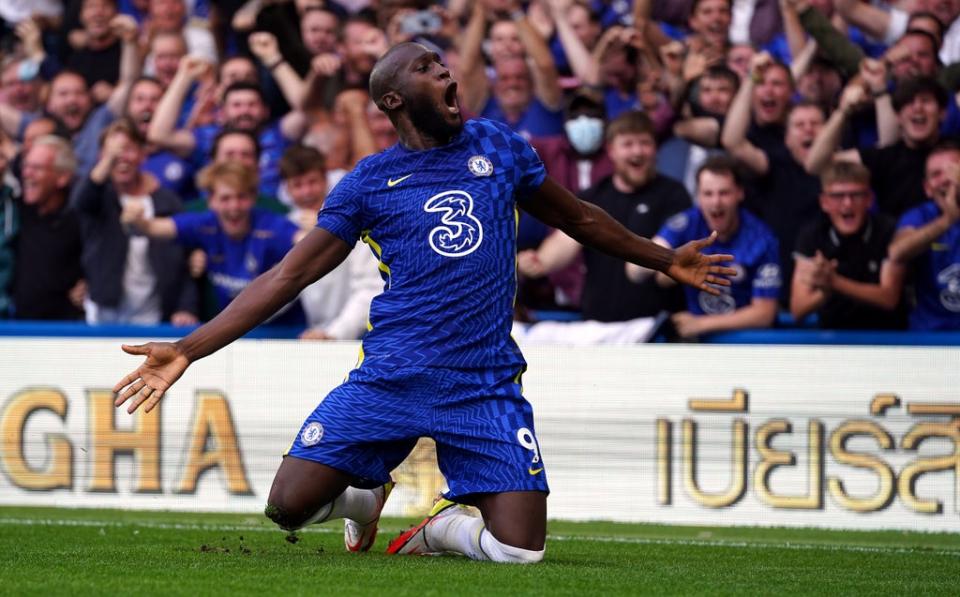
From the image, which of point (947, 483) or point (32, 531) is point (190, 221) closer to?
point (32, 531)

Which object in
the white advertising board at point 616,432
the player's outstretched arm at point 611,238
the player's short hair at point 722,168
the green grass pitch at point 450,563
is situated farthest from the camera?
the player's short hair at point 722,168

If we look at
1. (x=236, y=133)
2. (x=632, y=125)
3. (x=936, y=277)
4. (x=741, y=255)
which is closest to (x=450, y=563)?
(x=741, y=255)

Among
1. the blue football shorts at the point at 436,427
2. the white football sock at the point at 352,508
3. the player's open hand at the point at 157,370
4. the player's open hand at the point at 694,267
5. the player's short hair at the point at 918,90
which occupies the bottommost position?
the white football sock at the point at 352,508

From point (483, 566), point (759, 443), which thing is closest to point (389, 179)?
point (483, 566)

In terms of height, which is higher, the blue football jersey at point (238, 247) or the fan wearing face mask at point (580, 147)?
the fan wearing face mask at point (580, 147)

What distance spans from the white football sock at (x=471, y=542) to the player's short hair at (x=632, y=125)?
4634mm

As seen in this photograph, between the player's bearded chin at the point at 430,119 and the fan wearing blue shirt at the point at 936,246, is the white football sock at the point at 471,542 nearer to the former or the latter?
the player's bearded chin at the point at 430,119

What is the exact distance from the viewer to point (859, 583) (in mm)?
5945

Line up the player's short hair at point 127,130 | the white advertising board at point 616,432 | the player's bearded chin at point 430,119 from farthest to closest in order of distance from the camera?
1. the player's short hair at point 127,130
2. the white advertising board at point 616,432
3. the player's bearded chin at point 430,119

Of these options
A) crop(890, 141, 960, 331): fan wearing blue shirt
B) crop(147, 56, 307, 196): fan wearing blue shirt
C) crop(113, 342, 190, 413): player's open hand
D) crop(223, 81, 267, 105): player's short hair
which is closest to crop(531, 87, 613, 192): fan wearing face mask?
crop(890, 141, 960, 331): fan wearing blue shirt

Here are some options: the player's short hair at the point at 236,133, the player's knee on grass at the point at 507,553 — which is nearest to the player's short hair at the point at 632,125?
the player's short hair at the point at 236,133

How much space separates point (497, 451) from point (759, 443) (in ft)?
12.1

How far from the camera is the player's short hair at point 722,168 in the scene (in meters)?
10.2

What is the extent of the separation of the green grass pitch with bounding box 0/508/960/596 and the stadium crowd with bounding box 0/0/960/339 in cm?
199
